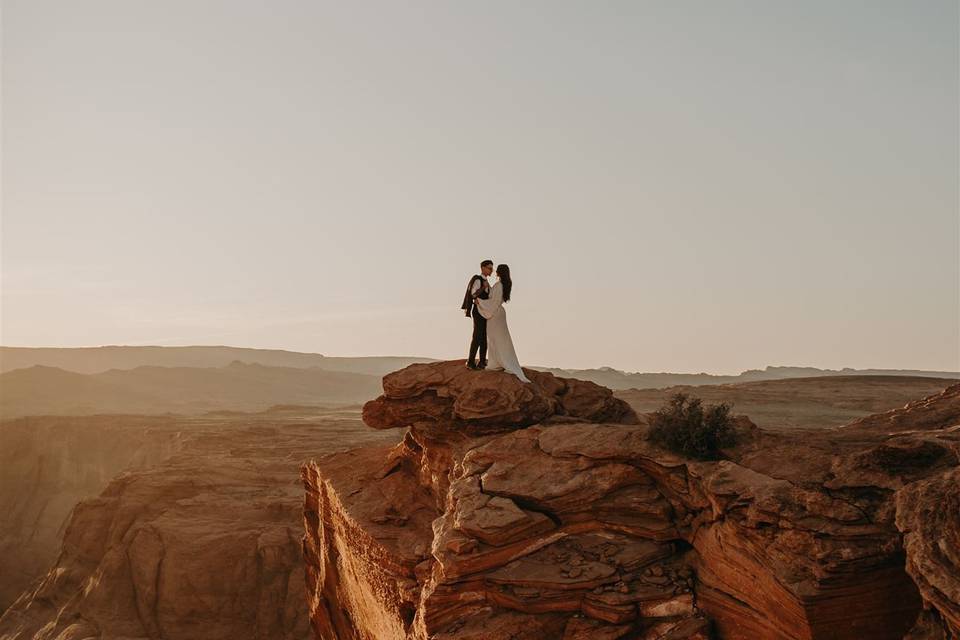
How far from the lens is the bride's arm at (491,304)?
12.7 meters

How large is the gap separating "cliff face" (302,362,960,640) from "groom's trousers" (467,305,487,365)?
39.6 inches

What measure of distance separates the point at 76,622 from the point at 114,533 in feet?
11.0

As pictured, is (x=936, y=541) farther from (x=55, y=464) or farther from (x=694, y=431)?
(x=55, y=464)

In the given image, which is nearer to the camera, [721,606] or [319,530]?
[721,606]

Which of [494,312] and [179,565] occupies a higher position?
[494,312]

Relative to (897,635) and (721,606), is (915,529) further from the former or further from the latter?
(721,606)

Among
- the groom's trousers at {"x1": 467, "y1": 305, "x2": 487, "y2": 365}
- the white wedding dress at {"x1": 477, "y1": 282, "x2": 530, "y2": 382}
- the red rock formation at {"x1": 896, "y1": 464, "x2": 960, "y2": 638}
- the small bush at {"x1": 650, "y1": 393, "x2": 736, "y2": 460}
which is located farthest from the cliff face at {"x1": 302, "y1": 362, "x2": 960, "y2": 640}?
the groom's trousers at {"x1": 467, "y1": 305, "x2": 487, "y2": 365}

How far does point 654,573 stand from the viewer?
28.1ft

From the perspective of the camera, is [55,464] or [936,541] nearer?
[936,541]

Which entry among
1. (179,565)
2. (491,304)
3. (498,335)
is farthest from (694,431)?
(179,565)

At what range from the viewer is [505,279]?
42.2 ft

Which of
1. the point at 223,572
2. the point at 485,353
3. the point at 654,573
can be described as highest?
the point at 485,353

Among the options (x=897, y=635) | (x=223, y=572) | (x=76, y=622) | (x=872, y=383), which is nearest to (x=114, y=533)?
(x=76, y=622)

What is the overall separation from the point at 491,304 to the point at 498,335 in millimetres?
558
